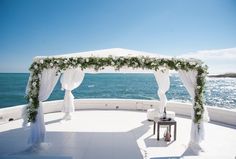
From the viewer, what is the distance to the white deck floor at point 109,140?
4867 mm

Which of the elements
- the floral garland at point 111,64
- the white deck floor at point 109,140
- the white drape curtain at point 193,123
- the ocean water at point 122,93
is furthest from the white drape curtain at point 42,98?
the ocean water at point 122,93

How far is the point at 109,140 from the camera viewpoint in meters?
A: 5.82

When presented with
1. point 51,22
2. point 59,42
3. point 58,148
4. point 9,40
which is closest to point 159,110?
point 58,148

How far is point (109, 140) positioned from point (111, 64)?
1.96m

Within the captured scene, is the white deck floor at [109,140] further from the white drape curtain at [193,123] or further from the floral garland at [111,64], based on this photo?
the floral garland at [111,64]

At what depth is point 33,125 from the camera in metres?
5.24

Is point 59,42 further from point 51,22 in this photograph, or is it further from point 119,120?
point 119,120

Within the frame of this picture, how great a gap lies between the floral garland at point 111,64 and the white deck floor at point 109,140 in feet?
2.62

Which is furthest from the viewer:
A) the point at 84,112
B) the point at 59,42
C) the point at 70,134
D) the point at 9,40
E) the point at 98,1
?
the point at 59,42

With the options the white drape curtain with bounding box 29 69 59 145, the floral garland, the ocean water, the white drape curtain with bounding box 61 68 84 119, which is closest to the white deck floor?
the white drape curtain with bounding box 29 69 59 145

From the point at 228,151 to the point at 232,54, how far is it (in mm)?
46813

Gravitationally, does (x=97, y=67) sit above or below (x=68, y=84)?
above

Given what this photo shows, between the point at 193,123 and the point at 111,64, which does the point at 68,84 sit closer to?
the point at 111,64

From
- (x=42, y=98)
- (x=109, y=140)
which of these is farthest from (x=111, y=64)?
(x=109, y=140)
